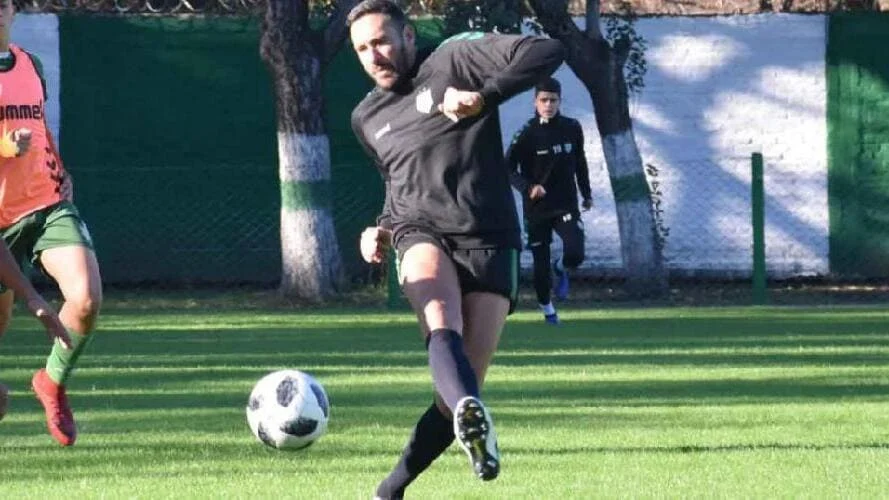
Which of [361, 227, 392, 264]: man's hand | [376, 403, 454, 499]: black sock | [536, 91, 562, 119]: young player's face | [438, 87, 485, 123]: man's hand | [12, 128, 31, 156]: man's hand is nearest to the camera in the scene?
[438, 87, 485, 123]: man's hand

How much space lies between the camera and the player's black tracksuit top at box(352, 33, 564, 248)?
22.6ft

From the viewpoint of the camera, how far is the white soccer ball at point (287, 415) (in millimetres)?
7484

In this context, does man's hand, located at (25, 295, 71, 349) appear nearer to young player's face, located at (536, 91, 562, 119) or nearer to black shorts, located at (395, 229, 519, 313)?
black shorts, located at (395, 229, 519, 313)

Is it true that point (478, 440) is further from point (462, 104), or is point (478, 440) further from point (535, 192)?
point (535, 192)

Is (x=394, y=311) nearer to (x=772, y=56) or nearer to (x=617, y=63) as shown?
(x=617, y=63)

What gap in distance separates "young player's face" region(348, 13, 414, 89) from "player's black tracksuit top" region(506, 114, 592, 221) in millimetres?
9116

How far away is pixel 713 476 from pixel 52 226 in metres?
3.21

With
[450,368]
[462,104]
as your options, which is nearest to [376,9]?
[462,104]

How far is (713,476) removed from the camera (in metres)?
7.82

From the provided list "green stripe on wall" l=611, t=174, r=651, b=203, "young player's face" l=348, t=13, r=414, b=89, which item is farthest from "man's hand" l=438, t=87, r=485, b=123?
"green stripe on wall" l=611, t=174, r=651, b=203

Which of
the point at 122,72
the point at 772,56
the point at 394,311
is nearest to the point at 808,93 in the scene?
the point at 772,56

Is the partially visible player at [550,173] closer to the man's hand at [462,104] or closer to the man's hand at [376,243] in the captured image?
the man's hand at [376,243]

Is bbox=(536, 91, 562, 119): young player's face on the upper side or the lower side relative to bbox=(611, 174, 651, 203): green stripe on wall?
upper

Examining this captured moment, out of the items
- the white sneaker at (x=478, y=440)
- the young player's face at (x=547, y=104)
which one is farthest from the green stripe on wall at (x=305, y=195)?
the white sneaker at (x=478, y=440)
